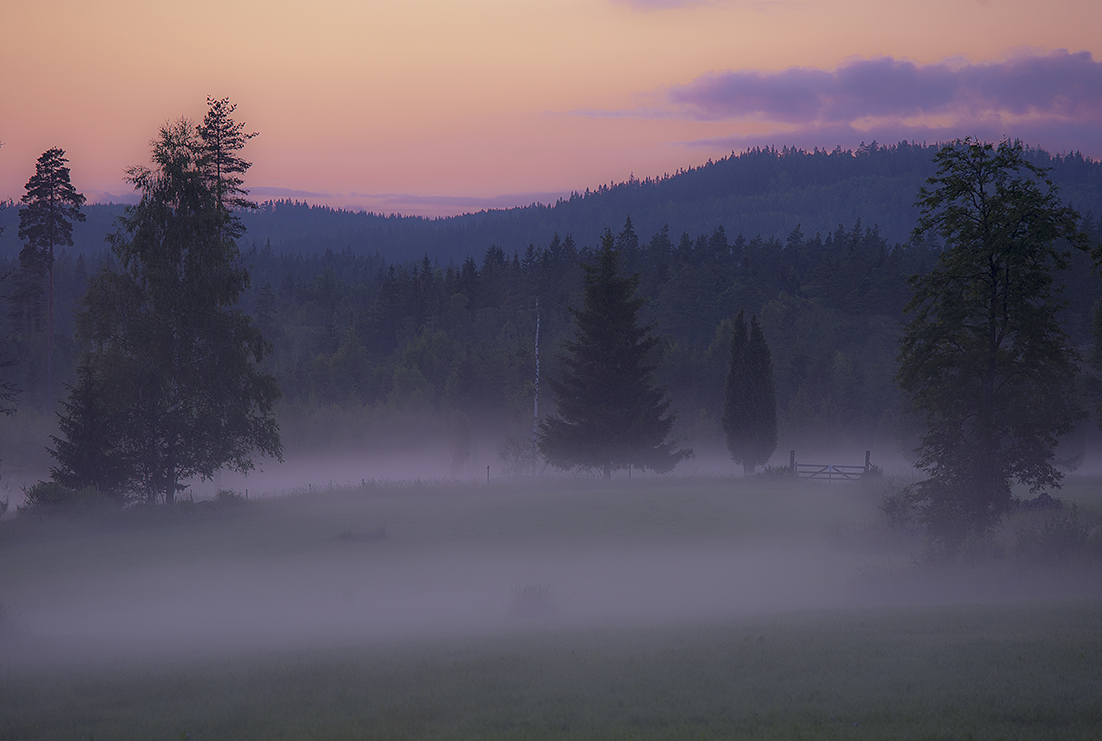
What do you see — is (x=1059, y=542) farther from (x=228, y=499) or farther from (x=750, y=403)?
(x=228, y=499)

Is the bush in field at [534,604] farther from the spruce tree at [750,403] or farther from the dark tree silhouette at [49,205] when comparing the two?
the dark tree silhouette at [49,205]

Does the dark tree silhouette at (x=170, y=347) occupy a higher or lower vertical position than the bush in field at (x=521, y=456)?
higher

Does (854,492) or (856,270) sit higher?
(856,270)

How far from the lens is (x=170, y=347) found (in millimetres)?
31531

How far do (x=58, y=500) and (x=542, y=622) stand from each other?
70.3 feet

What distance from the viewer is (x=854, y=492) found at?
32688mm

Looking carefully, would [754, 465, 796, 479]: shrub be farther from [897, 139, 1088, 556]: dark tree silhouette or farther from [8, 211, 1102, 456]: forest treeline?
[897, 139, 1088, 556]: dark tree silhouette

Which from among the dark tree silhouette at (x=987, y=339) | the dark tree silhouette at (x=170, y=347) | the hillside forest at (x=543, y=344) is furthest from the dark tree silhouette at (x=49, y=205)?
the dark tree silhouette at (x=987, y=339)

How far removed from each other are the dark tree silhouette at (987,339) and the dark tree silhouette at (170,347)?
2527 centimetres

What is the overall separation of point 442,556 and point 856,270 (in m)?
88.1

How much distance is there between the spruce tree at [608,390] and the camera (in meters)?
41.8

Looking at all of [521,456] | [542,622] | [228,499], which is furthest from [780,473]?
[228,499]

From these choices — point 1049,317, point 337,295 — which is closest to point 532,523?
point 1049,317

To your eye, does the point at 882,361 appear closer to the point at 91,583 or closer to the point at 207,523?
the point at 207,523
